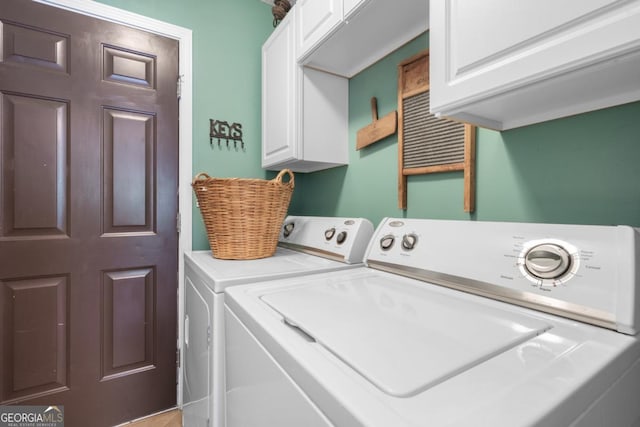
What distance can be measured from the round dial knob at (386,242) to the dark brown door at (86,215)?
1351 mm

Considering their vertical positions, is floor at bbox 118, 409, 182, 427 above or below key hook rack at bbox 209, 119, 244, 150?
below

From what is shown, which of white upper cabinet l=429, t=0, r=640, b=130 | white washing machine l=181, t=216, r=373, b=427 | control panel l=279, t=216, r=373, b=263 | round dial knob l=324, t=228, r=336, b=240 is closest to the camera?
white upper cabinet l=429, t=0, r=640, b=130

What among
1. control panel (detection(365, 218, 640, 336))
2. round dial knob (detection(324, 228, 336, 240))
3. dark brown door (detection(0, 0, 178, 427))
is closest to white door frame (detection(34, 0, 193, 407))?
dark brown door (detection(0, 0, 178, 427))

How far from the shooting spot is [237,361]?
2.58 feet

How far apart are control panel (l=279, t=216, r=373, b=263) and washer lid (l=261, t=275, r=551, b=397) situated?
36cm

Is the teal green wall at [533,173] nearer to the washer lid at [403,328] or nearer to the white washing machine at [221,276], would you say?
the white washing machine at [221,276]

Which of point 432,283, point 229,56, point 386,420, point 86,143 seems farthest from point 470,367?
point 229,56

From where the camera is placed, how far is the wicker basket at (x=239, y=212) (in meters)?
1.34

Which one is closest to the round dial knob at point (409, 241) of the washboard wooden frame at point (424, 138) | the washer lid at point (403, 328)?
the washer lid at point (403, 328)

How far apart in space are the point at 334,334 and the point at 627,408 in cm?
53

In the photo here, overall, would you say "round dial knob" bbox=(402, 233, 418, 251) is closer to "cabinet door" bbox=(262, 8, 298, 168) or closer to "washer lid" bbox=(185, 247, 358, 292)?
"washer lid" bbox=(185, 247, 358, 292)

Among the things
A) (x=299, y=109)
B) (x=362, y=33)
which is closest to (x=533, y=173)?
(x=362, y=33)

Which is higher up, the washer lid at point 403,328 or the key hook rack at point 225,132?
the key hook rack at point 225,132

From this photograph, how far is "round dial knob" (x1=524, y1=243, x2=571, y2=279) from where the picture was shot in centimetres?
68
